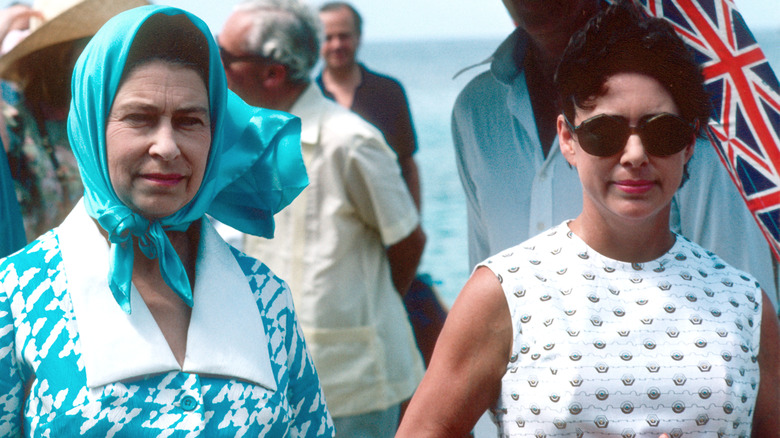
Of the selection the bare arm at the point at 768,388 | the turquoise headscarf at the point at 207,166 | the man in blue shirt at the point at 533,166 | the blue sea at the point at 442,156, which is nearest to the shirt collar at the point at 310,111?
the blue sea at the point at 442,156

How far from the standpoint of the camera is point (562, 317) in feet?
6.04

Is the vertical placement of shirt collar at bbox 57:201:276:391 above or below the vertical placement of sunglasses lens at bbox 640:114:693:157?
below

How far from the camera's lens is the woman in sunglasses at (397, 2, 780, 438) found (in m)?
1.79

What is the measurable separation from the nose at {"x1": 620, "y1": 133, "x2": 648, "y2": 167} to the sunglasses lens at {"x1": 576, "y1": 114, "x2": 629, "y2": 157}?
0.01 meters

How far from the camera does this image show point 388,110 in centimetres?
512

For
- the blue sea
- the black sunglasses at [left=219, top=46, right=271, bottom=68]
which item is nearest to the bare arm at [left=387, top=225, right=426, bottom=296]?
the blue sea

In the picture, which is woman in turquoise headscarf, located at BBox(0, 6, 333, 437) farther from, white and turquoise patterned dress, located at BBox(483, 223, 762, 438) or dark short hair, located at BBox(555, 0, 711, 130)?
dark short hair, located at BBox(555, 0, 711, 130)

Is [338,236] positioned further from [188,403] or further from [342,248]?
[188,403]

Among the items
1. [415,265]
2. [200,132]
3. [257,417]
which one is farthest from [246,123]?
[415,265]

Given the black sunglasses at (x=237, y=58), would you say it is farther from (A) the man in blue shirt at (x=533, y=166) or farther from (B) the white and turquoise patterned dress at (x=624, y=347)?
(B) the white and turquoise patterned dress at (x=624, y=347)

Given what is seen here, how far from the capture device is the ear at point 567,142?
6.54ft

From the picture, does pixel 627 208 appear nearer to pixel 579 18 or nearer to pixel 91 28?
pixel 579 18

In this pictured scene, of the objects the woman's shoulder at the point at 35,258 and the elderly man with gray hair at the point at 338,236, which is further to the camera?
the elderly man with gray hair at the point at 338,236

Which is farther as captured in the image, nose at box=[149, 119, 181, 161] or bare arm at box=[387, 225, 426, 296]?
bare arm at box=[387, 225, 426, 296]
